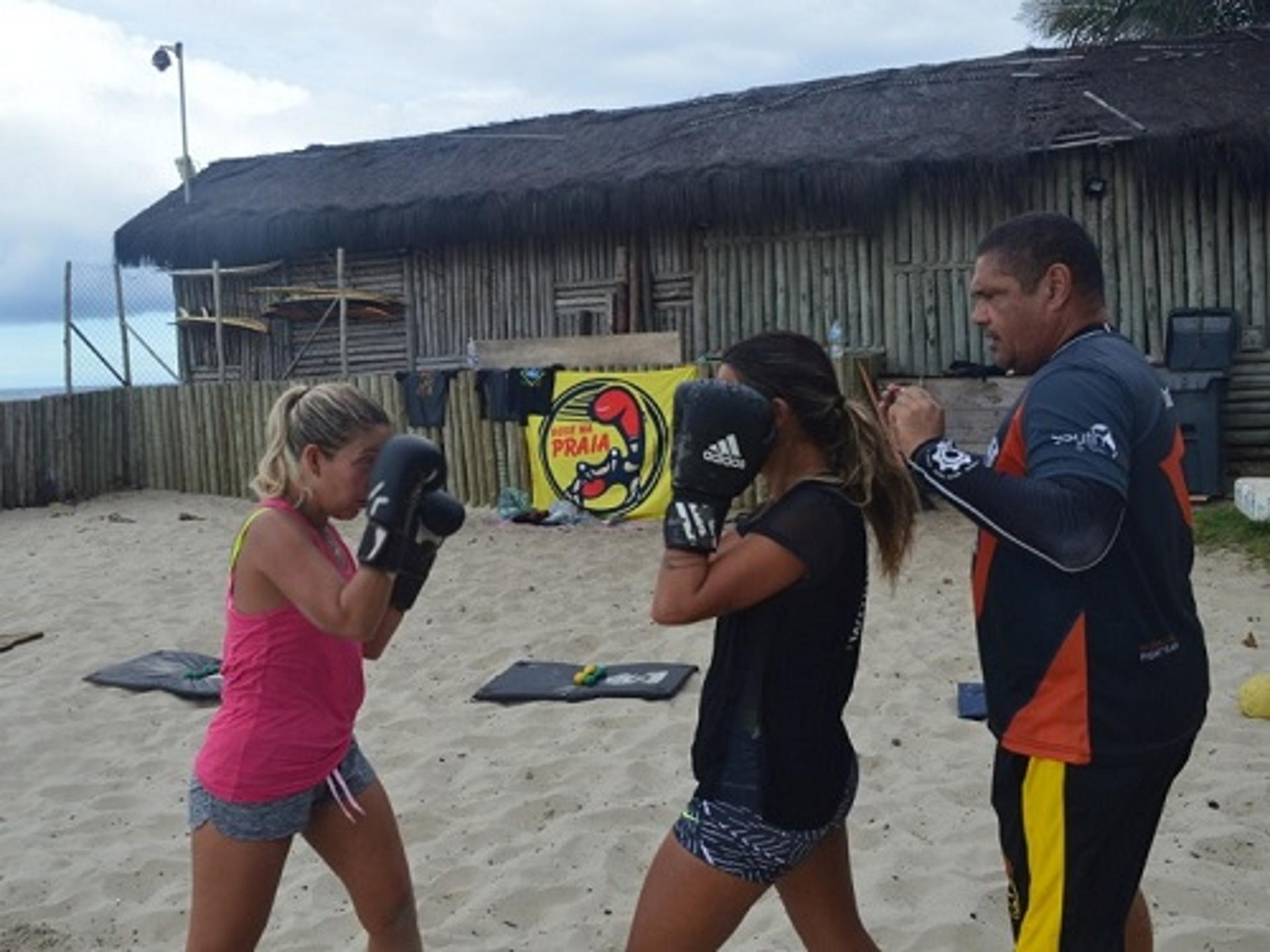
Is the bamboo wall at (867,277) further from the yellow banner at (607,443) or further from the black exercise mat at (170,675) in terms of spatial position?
the black exercise mat at (170,675)

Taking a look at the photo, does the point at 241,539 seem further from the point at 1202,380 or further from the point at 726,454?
the point at 1202,380

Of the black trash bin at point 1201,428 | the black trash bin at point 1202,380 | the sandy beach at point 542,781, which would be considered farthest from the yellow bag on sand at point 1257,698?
the black trash bin at point 1201,428

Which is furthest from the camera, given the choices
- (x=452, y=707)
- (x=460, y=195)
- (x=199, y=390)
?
(x=460, y=195)

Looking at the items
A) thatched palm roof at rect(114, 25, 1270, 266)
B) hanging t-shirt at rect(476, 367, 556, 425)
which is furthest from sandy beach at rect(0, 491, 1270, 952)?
thatched palm roof at rect(114, 25, 1270, 266)

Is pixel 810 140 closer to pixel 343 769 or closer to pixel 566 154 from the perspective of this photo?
pixel 566 154

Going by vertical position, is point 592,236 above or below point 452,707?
above

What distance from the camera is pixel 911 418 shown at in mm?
2252

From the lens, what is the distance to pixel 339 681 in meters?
2.66

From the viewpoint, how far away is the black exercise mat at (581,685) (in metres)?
5.70

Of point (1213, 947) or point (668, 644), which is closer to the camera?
point (1213, 947)

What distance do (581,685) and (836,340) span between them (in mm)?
7817

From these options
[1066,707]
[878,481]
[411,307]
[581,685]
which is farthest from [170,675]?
[411,307]

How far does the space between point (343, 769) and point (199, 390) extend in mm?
11172

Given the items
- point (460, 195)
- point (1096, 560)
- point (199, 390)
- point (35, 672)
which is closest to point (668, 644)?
point (35, 672)
